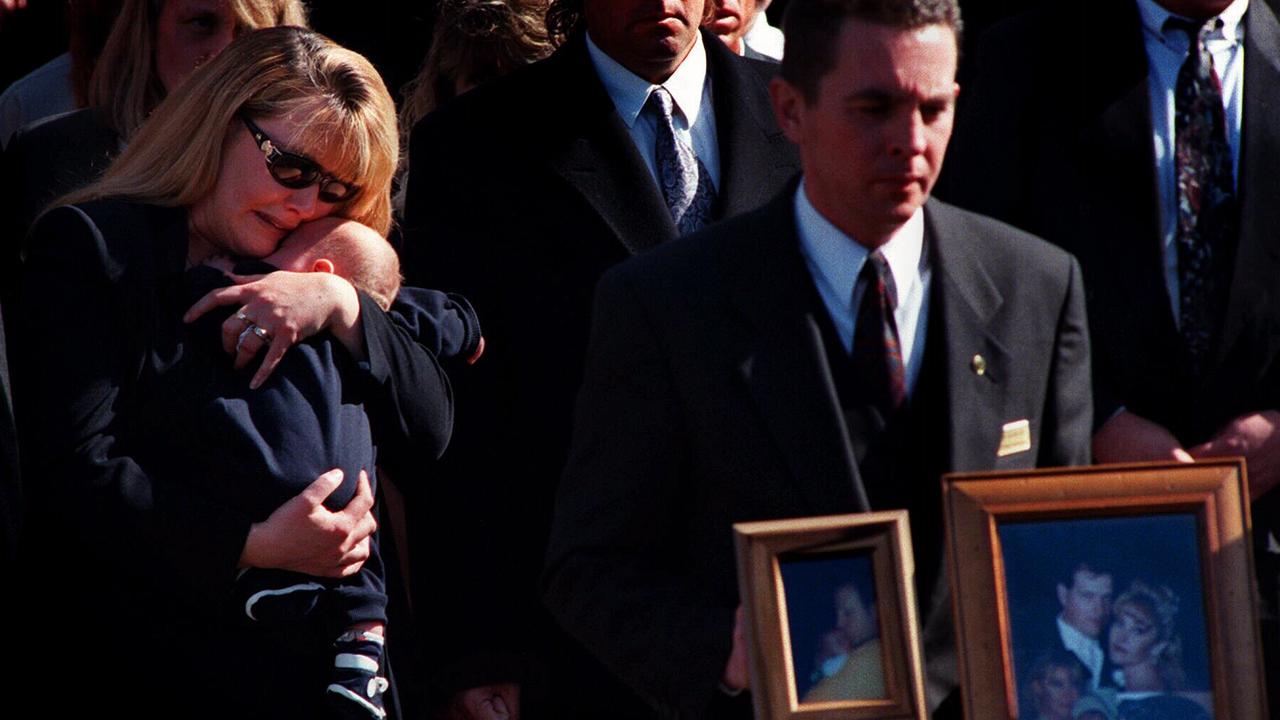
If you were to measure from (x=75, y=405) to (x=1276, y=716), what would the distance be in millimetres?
2522

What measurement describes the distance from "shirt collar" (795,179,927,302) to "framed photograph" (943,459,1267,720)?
462 millimetres

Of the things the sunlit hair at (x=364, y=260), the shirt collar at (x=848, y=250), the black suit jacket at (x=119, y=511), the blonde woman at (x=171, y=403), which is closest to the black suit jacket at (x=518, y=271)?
the sunlit hair at (x=364, y=260)

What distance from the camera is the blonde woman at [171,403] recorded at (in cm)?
323

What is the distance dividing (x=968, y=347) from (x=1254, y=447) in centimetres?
108

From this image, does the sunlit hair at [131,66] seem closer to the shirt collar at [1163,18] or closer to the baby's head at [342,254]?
the baby's head at [342,254]

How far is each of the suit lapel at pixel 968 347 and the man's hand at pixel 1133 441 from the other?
0.80m

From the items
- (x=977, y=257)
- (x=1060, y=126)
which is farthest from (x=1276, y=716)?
(x=977, y=257)

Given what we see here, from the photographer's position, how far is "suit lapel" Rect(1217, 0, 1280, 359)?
3623 millimetres

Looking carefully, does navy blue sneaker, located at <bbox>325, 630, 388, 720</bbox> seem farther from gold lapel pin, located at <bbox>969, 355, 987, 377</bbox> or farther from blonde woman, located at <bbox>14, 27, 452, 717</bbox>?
gold lapel pin, located at <bbox>969, 355, 987, 377</bbox>

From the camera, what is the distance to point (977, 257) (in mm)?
2861

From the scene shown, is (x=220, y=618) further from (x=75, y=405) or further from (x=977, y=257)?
(x=977, y=257)

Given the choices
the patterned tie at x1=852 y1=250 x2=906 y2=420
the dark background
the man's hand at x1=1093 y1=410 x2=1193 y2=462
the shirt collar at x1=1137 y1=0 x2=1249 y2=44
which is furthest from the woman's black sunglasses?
the dark background

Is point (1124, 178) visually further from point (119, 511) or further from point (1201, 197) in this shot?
point (119, 511)

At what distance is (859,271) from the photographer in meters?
2.81
